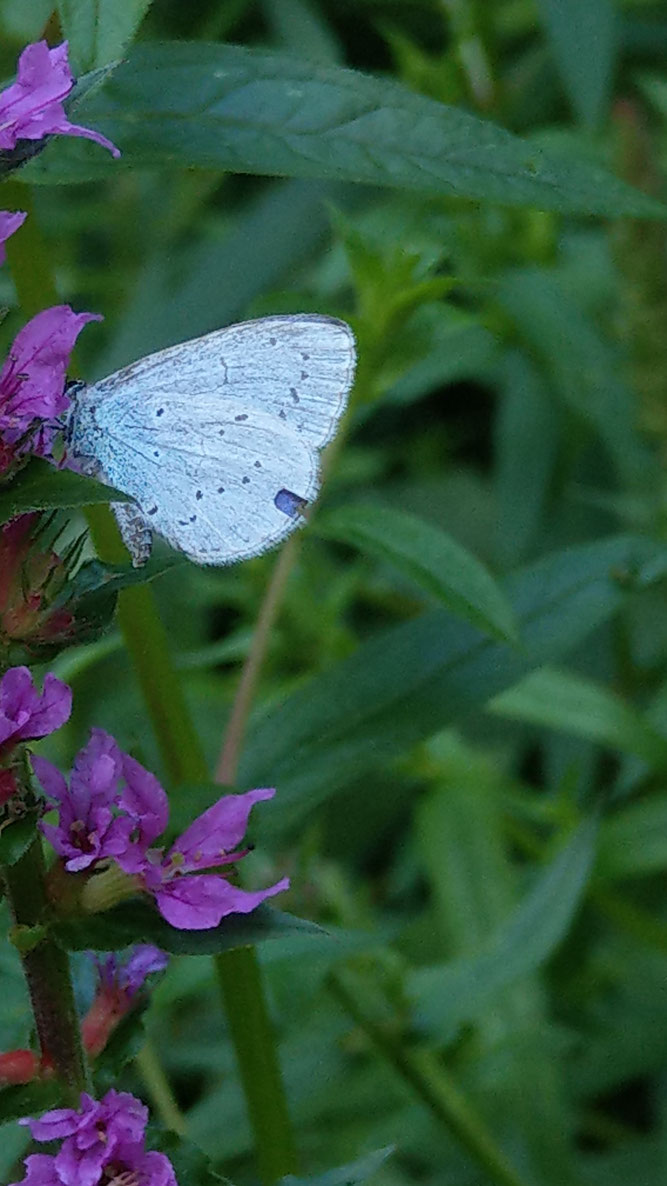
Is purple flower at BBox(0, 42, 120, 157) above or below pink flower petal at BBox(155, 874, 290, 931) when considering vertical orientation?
above

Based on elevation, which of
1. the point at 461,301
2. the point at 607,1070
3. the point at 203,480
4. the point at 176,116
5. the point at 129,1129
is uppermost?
the point at 176,116

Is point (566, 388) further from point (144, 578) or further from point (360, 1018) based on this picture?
point (144, 578)

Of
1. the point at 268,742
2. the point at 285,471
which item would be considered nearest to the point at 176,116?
the point at 285,471

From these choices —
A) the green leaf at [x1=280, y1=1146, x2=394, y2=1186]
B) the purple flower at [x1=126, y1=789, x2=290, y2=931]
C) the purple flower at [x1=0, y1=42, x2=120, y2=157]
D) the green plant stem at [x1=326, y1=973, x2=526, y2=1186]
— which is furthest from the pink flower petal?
the green plant stem at [x1=326, y1=973, x2=526, y2=1186]

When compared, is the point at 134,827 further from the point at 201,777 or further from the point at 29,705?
the point at 201,777

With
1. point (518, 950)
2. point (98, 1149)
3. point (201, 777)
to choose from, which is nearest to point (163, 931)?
point (98, 1149)

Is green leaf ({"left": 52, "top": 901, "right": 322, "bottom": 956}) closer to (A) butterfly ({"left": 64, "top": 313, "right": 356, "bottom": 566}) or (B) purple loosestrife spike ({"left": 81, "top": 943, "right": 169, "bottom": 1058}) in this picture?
(B) purple loosestrife spike ({"left": 81, "top": 943, "right": 169, "bottom": 1058})
